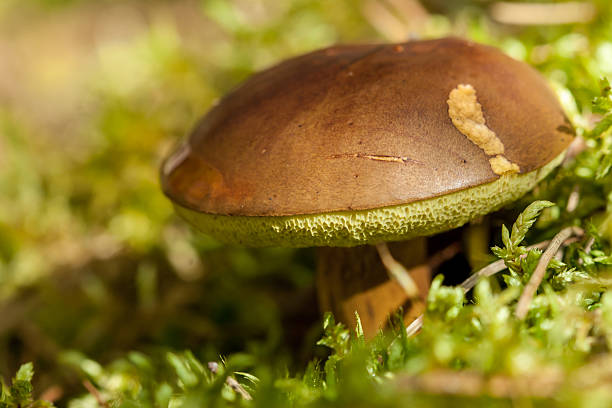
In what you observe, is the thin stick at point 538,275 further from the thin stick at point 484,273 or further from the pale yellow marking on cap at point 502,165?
the pale yellow marking on cap at point 502,165

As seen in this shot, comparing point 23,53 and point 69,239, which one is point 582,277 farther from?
point 23,53

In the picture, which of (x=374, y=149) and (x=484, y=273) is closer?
(x=374, y=149)

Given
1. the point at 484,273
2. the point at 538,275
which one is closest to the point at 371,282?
the point at 484,273

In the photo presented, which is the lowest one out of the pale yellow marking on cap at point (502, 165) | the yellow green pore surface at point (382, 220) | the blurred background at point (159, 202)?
the blurred background at point (159, 202)

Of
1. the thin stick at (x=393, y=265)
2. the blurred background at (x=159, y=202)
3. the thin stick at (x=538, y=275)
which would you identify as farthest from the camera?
the blurred background at (x=159, y=202)

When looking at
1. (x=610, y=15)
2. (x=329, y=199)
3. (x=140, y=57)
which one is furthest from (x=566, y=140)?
(x=140, y=57)

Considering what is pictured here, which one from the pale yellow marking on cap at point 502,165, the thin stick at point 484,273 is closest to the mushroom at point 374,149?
the pale yellow marking on cap at point 502,165

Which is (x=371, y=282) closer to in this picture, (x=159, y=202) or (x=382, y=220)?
(x=382, y=220)

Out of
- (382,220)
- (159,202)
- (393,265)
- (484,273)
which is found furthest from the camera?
(159,202)
